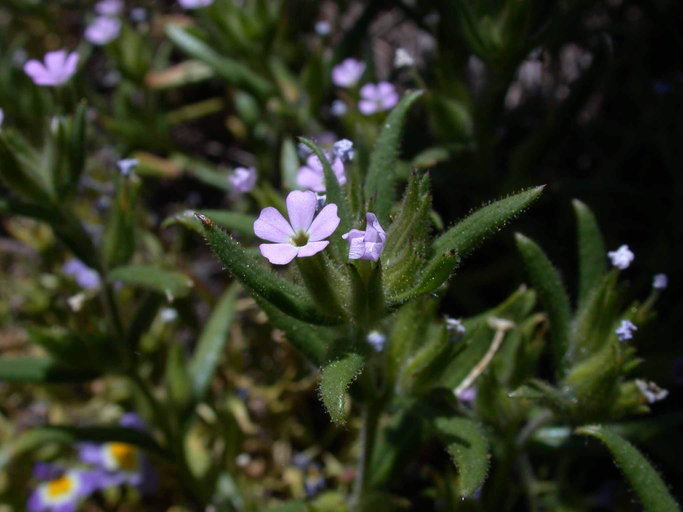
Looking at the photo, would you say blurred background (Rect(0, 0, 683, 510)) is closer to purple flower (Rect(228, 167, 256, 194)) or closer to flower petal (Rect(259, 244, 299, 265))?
purple flower (Rect(228, 167, 256, 194))

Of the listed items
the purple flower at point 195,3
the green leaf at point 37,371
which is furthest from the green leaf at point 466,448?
the purple flower at point 195,3

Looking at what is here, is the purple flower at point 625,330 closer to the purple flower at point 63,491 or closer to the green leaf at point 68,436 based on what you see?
the green leaf at point 68,436

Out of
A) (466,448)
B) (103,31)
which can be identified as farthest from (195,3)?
(466,448)

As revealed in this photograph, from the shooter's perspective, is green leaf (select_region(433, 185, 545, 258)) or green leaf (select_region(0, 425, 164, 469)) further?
green leaf (select_region(0, 425, 164, 469))

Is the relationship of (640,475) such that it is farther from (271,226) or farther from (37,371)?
(37,371)

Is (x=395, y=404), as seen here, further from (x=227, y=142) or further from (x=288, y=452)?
(x=227, y=142)

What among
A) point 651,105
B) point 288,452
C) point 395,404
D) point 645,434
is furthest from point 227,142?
point 645,434

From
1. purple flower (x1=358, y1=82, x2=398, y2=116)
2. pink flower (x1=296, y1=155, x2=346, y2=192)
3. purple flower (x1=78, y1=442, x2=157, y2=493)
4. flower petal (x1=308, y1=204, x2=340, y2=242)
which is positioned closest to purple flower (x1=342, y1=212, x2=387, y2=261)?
flower petal (x1=308, y1=204, x2=340, y2=242)
